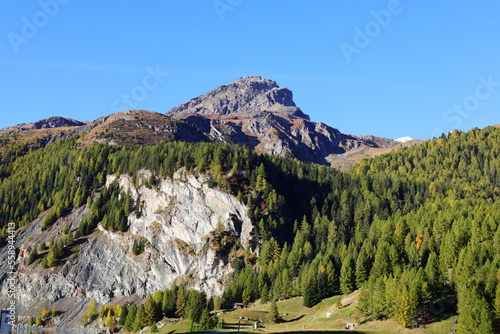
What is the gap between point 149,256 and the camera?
183 meters

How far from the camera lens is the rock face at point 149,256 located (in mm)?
174750

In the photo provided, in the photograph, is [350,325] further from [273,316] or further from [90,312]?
[90,312]

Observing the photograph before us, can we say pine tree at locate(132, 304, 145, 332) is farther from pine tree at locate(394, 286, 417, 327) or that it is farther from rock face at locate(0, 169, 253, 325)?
pine tree at locate(394, 286, 417, 327)

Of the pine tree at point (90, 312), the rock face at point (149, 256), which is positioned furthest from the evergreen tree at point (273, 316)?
the pine tree at point (90, 312)

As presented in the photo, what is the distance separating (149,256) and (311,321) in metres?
91.6

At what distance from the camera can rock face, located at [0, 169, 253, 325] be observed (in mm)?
174750

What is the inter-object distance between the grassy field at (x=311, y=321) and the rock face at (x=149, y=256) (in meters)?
45.8

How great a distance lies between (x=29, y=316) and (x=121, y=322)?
5806 cm

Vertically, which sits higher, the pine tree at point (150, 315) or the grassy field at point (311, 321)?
the pine tree at point (150, 315)

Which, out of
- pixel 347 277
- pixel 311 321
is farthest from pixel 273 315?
pixel 347 277

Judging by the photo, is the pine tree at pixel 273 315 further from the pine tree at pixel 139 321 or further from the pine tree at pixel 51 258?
the pine tree at pixel 51 258

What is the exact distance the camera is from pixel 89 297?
6998 inches

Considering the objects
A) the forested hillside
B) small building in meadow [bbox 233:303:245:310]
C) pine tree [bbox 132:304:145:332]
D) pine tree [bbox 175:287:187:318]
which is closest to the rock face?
the forested hillside

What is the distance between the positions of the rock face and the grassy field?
→ 4578 cm
